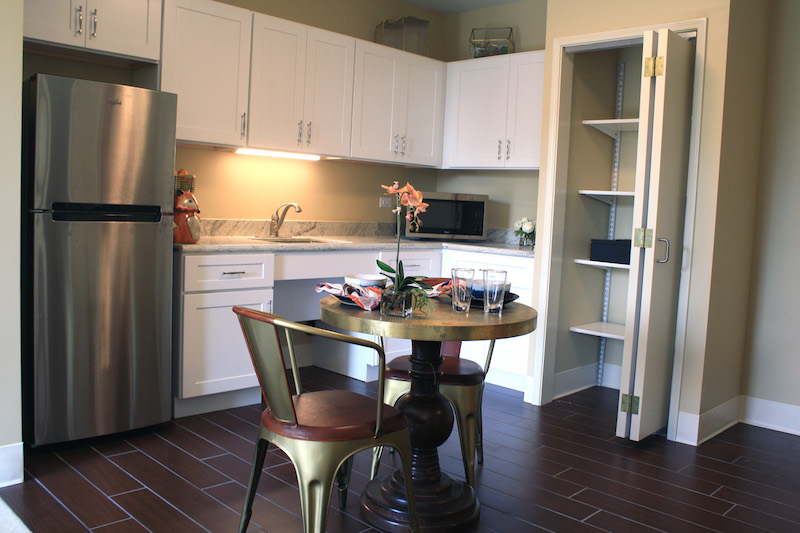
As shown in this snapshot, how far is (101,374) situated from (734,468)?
2799 millimetres

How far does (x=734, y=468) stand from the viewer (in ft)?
9.69

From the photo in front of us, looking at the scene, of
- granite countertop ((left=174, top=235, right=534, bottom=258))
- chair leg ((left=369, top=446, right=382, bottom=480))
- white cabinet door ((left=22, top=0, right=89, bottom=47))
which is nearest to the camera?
chair leg ((left=369, top=446, right=382, bottom=480))

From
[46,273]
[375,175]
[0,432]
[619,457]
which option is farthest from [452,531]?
[375,175]

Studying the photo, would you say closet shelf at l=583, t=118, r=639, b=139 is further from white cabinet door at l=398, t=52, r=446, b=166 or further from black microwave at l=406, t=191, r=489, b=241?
white cabinet door at l=398, t=52, r=446, b=166

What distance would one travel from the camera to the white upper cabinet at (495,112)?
13.8 ft

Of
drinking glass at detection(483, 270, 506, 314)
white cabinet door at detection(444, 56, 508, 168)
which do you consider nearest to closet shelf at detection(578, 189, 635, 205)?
white cabinet door at detection(444, 56, 508, 168)

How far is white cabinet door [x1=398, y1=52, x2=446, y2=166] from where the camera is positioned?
14.7 ft

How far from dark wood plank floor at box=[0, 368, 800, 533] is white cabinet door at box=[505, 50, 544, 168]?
1.73m

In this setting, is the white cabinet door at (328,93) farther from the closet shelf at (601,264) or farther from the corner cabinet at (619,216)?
the closet shelf at (601,264)

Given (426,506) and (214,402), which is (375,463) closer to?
(426,506)

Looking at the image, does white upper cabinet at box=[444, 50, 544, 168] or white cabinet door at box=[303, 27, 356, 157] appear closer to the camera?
white cabinet door at box=[303, 27, 356, 157]

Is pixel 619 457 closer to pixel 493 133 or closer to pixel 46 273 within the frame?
pixel 493 133

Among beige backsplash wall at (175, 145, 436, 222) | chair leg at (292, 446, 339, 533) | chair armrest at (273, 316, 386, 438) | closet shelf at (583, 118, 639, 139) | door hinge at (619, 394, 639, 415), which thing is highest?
closet shelf at (583, 118, 639, 139)

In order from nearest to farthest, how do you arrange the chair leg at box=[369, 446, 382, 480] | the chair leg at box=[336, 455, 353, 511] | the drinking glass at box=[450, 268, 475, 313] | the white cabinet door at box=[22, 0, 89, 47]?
the drinking glass at box=[450, 268, 475, 313]
the chair leg at box=[336, 455, 353, 511]
the chair leg at box=[369, 446, 382, 480]
the white cabinet door at box=[22, 0, 89, 47]
